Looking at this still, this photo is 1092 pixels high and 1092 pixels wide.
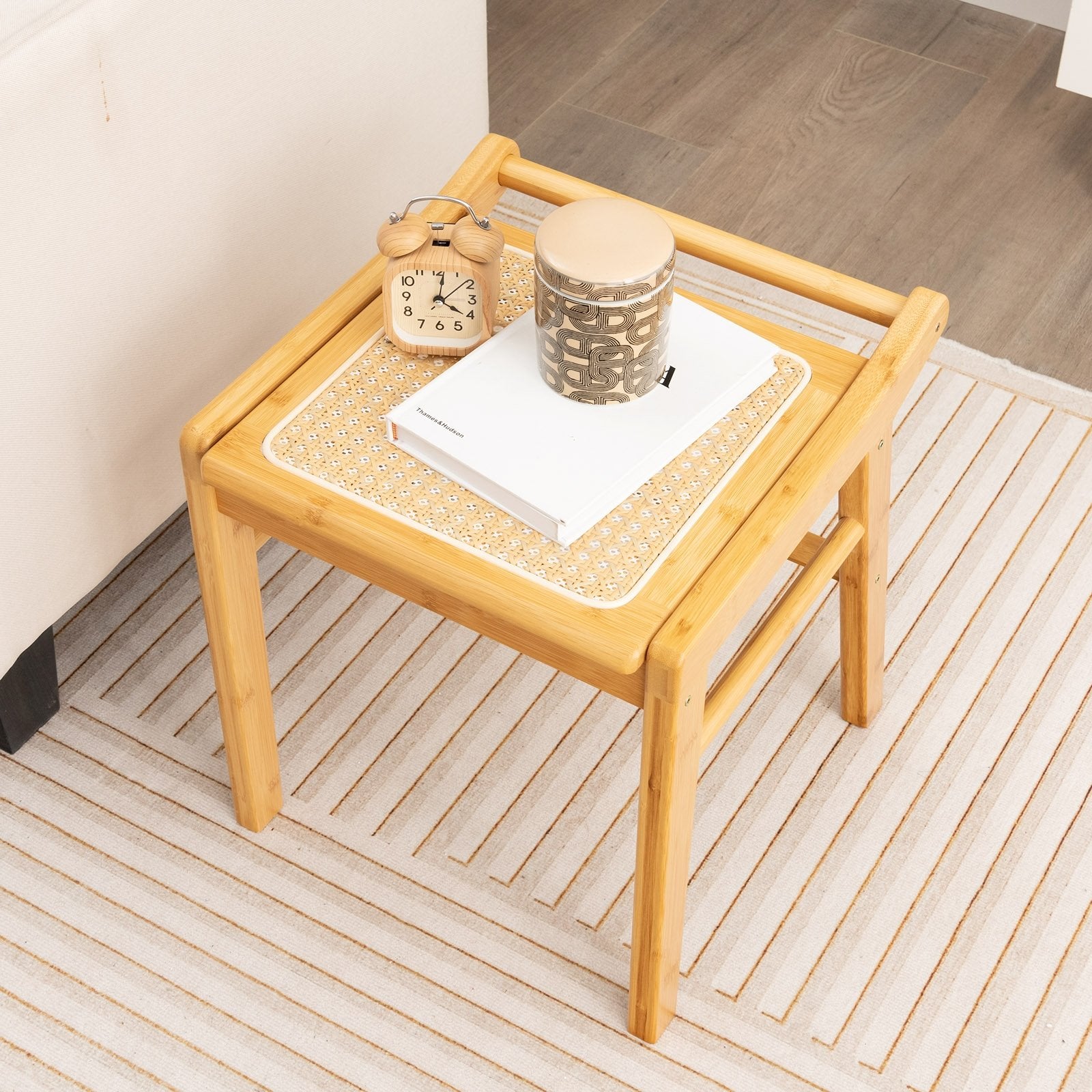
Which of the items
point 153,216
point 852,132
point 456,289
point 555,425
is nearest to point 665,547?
point 555,425

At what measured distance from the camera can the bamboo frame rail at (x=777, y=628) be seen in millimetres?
1104

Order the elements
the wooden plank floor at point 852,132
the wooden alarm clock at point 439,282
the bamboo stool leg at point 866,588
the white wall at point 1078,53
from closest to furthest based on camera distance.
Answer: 1. the wooden alarm clock at point 439,282
2. the bamboo stool leg at point 866,588
3. the white wall at point 1078,53
4. the wooden plank floor at point 852,132

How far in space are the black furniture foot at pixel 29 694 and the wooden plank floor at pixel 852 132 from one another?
1100mm

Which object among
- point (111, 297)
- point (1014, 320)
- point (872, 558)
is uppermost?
point (111, 297)

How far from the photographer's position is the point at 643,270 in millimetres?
975

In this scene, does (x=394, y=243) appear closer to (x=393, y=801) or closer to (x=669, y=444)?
(x=669, y=444)

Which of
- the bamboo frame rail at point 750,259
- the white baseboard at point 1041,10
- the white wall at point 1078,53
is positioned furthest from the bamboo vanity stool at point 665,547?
the white baseboard at point 1041,10

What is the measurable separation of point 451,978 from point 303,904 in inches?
6.2

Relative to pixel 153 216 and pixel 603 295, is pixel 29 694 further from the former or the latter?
pixel 603 295

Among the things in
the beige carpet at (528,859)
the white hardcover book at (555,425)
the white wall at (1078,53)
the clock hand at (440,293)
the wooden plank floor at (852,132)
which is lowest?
the beige carpet at (528,859)

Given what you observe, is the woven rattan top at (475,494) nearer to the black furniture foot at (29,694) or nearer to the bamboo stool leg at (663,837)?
the bamboo stool leg at (663,837)

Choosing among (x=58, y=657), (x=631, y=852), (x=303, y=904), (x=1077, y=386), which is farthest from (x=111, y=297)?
(x=1077, y=386)

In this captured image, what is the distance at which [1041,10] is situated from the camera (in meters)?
2.35

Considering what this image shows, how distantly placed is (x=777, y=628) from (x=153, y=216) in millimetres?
627
